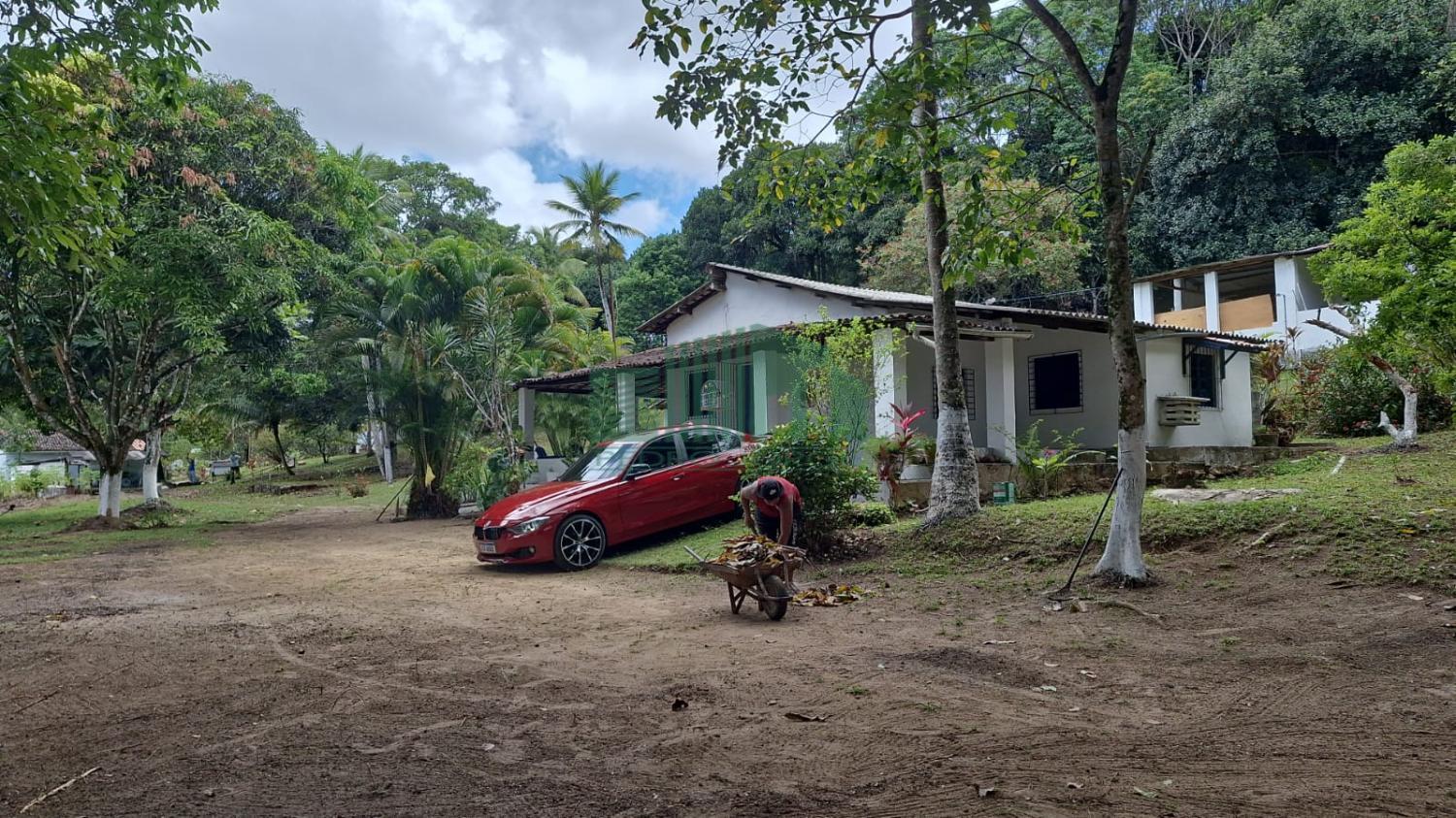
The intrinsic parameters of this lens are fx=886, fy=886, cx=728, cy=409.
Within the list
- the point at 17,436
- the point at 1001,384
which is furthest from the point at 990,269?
the point at 17,436

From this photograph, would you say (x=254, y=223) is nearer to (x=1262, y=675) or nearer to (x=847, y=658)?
(x=847, y=658)

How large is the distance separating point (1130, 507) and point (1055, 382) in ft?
34.9

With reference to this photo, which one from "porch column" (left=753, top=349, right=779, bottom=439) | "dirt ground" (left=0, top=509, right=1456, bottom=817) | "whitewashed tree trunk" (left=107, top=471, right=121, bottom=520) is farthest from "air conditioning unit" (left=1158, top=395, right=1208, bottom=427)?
"whitewashed tree trunk" (left=107, top=471, right=121, bottom=520)

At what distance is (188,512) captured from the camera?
71.6 ft

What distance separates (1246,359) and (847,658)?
17334mm

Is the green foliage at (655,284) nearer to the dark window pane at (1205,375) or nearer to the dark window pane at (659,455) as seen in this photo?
the dark window pane at (1205,375)

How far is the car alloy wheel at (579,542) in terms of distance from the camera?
1045 centimetres

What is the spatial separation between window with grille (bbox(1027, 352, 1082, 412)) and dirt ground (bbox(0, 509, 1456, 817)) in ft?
31.7

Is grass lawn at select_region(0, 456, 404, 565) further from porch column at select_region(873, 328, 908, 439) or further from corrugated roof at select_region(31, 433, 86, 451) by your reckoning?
porch column at select_region(873, 328, 908, 439)

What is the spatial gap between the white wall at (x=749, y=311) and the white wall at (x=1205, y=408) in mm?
6063

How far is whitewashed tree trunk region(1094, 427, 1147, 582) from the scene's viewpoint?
741 centimetres

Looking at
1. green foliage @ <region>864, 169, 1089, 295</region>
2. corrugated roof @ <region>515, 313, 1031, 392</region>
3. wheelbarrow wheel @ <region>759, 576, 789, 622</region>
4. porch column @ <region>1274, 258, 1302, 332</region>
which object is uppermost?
green foliage @ <region>864, 169, 1089, 295</region>

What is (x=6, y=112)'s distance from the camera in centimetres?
545

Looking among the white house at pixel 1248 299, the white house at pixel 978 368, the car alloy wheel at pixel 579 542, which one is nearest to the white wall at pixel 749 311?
the white house at pixel 978 368
